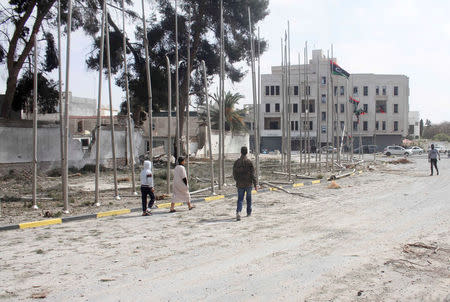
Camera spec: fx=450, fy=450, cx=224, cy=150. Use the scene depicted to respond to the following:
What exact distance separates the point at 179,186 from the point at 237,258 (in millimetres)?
5061

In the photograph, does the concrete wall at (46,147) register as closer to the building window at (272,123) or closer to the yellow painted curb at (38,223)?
the yellow painted curb at (38,223)

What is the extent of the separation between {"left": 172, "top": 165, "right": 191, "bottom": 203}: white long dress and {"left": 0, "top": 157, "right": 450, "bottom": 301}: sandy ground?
58 centimetres

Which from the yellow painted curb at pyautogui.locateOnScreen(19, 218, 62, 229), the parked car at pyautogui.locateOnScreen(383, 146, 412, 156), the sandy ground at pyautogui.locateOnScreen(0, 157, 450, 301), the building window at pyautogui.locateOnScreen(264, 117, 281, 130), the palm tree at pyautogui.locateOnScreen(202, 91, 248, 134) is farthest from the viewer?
the building window at pyautogui.locateOnScreen(264, 117, 281, 130)

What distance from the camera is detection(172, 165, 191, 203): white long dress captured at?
11.4 meters

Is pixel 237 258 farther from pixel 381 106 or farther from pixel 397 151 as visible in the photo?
pixel 381 106

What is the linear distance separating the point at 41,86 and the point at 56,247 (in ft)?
64.6

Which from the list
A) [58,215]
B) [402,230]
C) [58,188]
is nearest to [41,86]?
[58,188]

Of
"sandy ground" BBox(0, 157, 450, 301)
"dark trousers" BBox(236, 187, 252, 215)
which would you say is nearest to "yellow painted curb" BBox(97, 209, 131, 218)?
"sandy ground" BBox(0, 157, 450, 301)

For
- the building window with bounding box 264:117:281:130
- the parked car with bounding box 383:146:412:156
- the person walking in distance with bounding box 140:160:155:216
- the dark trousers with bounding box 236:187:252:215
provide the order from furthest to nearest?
the building window with bounding box 264:117:281:130 < the parked car with bounding box 383:146:412:156 < the person walking in distance with bounding box 140:160:155:216 < the dark trousers with bounding box 236:187:252:215

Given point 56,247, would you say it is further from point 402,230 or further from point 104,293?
point 402,230

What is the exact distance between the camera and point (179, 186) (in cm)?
1146

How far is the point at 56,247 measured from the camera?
25.0 feet

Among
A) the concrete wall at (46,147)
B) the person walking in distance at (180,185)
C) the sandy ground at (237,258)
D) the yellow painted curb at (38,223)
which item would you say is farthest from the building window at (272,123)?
the yellow painted curb at (38,223)

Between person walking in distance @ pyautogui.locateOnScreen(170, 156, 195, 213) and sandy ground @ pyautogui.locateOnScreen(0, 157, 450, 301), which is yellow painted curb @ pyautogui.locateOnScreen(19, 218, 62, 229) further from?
person walking in distance @ pyautogui.locateOnScreen(170, 156, 195, 213)
